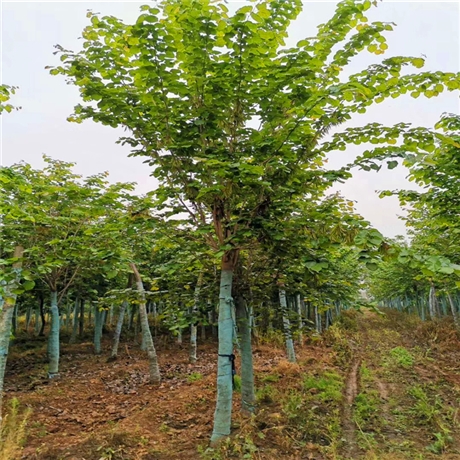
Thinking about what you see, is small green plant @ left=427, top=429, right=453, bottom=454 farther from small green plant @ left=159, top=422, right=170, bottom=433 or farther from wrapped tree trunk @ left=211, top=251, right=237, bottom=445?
small green plant @ left=159, top=422, right=170, bottom=433

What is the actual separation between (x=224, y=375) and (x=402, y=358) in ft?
37.8

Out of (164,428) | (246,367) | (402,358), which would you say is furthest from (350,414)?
(402,358)

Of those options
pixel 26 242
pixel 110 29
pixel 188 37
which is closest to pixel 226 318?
pixel 188 37

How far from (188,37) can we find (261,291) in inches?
189

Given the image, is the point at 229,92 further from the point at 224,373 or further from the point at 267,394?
the point at 267,394

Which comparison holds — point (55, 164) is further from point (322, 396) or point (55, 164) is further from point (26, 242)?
point (322, 396)

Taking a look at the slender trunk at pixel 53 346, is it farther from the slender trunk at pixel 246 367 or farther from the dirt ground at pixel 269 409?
the slender trunk at pixel 246 367

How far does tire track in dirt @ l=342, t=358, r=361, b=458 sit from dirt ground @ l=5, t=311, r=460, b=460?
0.03 metres

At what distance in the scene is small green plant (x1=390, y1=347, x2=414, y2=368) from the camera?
1261 cm

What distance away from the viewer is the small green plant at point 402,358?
12609 millimetres

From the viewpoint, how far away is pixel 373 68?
3967mm

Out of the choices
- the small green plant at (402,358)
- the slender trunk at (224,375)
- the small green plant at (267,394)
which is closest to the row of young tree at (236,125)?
the slender trunk at (224,375)

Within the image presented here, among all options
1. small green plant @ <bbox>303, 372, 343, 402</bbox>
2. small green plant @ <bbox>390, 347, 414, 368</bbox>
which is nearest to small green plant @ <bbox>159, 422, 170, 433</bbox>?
small green plant @ <bbox>303, 372, 343, 402</bbox>

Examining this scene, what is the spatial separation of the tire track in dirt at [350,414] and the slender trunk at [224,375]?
87.3 inches
